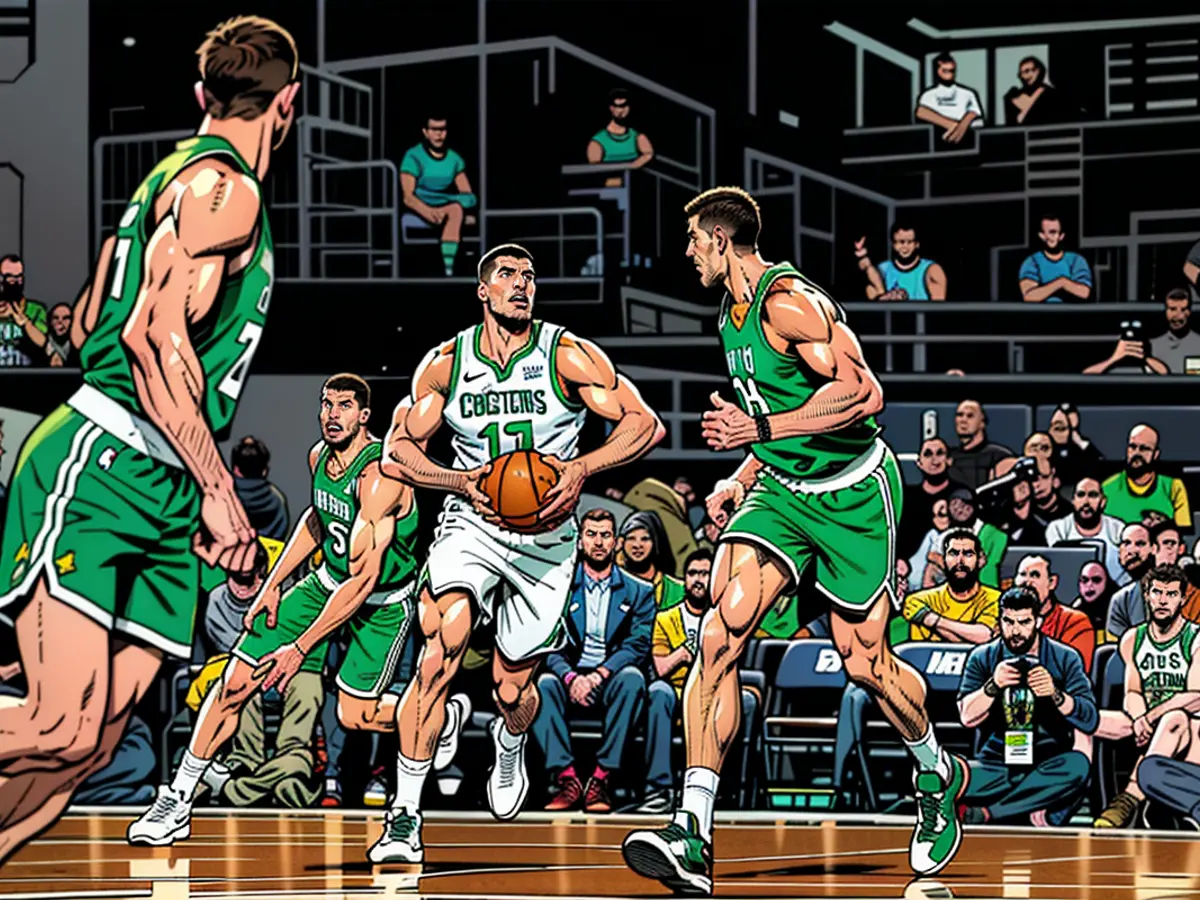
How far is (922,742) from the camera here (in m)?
5.52

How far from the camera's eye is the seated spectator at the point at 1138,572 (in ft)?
21.8

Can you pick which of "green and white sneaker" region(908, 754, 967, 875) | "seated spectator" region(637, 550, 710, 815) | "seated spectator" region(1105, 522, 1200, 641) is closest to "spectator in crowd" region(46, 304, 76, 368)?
"seated spectator" region(637, 550, 710, 815)

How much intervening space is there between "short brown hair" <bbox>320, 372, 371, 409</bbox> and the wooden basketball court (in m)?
1.51

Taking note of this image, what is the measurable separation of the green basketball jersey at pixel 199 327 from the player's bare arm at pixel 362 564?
1484mm

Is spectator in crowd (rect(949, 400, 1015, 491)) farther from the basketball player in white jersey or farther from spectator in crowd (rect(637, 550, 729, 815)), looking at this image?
the basketball player in white jersey

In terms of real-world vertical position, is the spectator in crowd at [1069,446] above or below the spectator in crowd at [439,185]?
below

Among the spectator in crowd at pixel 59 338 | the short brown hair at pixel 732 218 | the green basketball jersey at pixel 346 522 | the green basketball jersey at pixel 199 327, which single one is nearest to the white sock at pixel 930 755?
the short brown hair at pixel 732 218

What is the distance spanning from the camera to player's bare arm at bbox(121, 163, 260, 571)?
4.33 meters

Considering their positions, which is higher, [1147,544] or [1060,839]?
[1147,544]

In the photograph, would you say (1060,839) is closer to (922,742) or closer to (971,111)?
(922,742)

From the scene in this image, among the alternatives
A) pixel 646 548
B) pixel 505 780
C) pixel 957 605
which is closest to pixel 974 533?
pixel 957 605

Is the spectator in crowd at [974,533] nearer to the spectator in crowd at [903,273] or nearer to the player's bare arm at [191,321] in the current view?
the spectator in crowd at [903,273]

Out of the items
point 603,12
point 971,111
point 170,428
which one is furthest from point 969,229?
point 170,428

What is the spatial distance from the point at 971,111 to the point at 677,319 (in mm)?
1522
